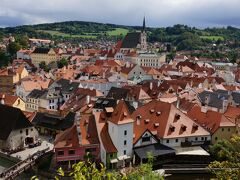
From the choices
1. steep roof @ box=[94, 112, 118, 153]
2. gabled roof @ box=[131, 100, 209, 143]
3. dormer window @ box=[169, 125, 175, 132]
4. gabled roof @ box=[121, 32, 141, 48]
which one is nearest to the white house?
steep roof @ box=[94, 112, 118, 153]

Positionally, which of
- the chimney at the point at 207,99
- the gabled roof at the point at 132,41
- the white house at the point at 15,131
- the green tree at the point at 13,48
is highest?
the gabled roof at the point at 132,41

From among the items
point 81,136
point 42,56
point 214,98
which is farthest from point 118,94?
point 42,56

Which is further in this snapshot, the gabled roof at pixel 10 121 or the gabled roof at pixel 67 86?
the gabled roof at pixel 67 86

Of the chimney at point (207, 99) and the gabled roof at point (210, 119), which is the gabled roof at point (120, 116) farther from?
the chimney at point (207, 99)

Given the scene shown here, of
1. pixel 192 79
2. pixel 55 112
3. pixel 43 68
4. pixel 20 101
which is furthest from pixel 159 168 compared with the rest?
pixel 43 68

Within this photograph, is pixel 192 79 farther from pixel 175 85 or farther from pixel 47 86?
pixel 47 86

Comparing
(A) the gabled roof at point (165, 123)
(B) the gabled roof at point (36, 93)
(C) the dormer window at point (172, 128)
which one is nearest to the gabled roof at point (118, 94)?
(B) the gabled roof at point (36, 93)

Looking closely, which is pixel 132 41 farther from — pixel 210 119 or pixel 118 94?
pixel 210 119

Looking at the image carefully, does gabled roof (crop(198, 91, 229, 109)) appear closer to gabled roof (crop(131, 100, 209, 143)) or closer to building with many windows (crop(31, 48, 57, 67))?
gabled roof (crop(131, 100, 209, 143))
